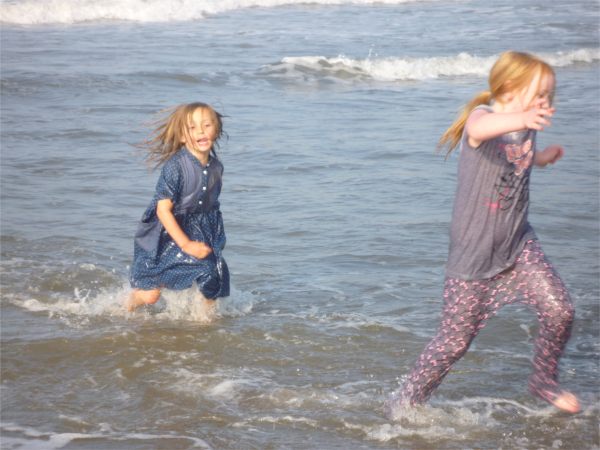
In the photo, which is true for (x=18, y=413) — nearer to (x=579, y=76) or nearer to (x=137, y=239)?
(x=137, y=239)

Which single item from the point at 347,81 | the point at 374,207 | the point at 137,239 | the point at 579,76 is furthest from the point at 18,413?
the point at 579,76

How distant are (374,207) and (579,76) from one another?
8.78m

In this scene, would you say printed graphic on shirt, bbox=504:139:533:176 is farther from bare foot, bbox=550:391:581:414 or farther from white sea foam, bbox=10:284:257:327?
white sea foam, bbox=10:284:257:327

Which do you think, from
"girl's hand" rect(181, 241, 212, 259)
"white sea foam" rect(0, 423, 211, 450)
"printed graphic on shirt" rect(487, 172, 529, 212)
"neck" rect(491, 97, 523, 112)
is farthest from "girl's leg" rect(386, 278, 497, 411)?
"girl's hand" rect(181, 241, 212, 259)

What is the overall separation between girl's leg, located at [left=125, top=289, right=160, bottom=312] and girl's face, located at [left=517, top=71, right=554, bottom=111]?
2602mm

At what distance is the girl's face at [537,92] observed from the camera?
3.94 meters

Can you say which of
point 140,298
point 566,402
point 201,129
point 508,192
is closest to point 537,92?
point 508,192

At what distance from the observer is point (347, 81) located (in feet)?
50.5

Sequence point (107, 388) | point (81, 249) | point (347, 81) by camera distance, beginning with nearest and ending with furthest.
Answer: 1. point (107, 388)
2. point (81, 249)
3. point (347, 81)

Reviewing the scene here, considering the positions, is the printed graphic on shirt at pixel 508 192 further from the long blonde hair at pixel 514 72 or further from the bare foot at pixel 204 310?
the bare foot at pixel 204 310

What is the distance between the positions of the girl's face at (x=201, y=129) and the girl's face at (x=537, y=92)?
6.44ft

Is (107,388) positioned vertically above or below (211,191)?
below

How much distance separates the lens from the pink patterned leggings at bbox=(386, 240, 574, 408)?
4117 millimetres

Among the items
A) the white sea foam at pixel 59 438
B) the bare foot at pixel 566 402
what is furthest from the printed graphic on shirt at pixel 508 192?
the white sea foam at pixel 59 438
